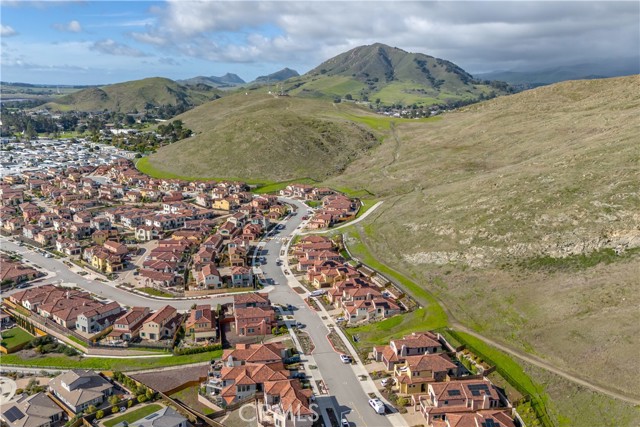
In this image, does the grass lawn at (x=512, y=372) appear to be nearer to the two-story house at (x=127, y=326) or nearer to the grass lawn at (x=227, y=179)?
the two-story house at (x=127, y=326)

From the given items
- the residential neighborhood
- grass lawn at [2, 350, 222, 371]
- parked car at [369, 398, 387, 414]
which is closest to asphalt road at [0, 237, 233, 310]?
the residential neighborhood

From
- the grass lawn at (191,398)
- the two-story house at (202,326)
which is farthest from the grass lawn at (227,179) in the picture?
the grass lawn at (191,398)

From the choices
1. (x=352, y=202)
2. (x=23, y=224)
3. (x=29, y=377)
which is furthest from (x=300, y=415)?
(x=23, y=224)

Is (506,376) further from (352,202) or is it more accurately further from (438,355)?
(352,202)

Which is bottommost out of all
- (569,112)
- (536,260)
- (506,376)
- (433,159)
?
(506,376)

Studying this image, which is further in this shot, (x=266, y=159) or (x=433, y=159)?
(x=266, y=159)

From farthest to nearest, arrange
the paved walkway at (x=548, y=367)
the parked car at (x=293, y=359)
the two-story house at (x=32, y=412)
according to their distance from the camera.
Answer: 1. the parked car at (x=293, y=359)
2. the two-story house at (x=32, y=412)
3. the paved walkway at (x=548, y=367)
